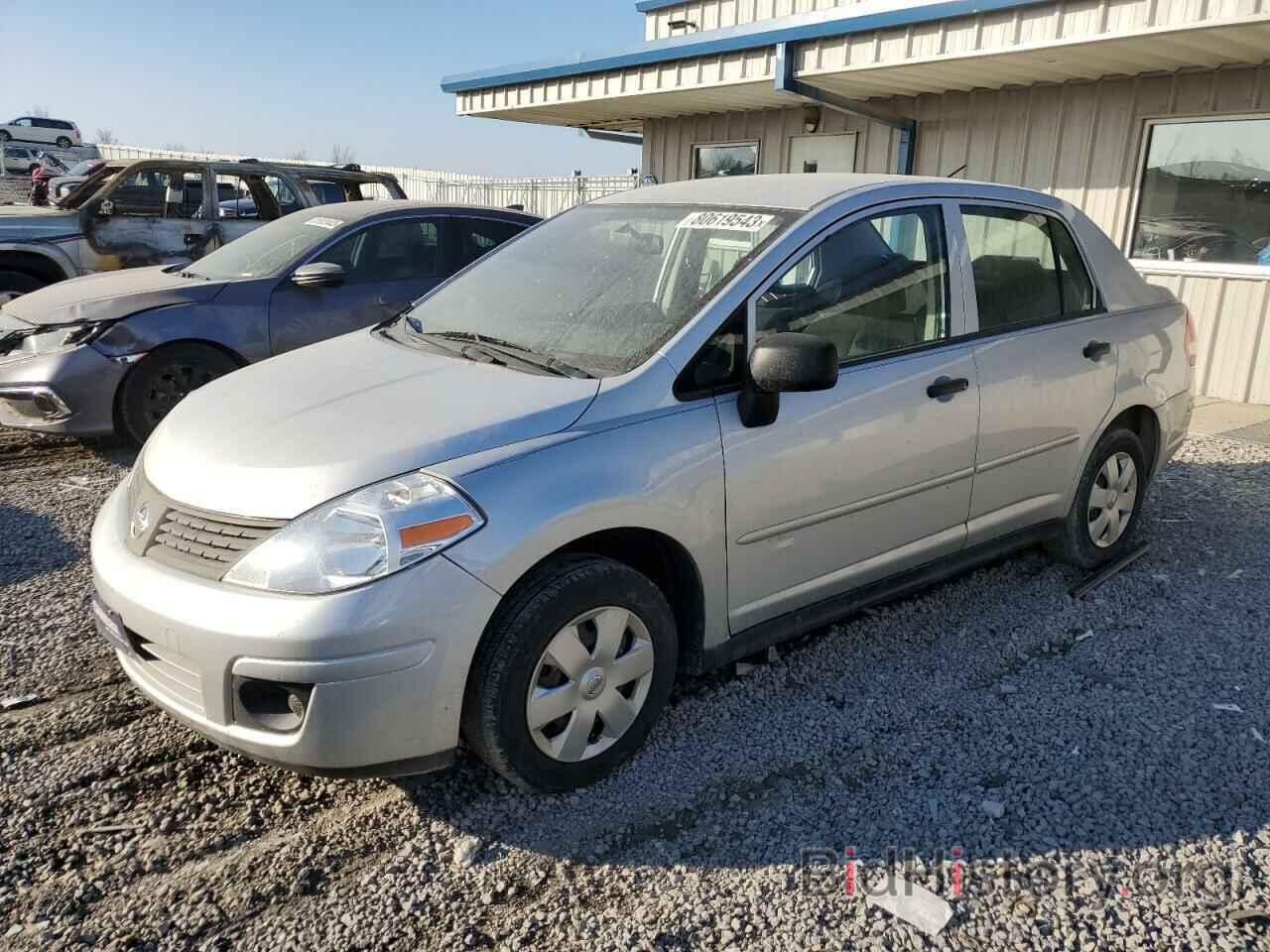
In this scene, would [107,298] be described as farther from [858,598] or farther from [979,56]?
[979,56]

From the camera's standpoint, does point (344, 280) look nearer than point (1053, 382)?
No

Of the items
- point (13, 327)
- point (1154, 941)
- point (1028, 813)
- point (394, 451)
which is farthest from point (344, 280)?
point (1154, 941)

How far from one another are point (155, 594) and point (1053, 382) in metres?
3.45

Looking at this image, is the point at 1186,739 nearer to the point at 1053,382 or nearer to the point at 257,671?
the point at 1053,382

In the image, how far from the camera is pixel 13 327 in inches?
239

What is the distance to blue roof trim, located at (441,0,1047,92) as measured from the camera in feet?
24.4

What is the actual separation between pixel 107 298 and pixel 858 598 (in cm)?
503

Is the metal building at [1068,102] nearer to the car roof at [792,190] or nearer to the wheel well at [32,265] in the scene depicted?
the car roof at [792,190]

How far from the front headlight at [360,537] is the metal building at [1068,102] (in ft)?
20.5

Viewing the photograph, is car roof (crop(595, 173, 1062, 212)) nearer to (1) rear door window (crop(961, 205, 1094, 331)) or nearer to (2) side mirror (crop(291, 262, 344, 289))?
(1) rear door window (crop(961, 205, 1094, 331))

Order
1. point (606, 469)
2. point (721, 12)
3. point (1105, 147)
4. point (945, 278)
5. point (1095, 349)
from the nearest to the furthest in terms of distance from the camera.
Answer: point (606, 469)
point (945, 278)
point (1095, 349)
point (1105, 147)
point (721, 12)

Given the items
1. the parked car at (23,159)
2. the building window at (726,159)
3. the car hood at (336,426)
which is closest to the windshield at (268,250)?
the car hood at (336,426)

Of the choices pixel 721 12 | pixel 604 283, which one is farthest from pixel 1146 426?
pixel 721 12

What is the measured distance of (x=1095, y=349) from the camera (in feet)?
14.1
